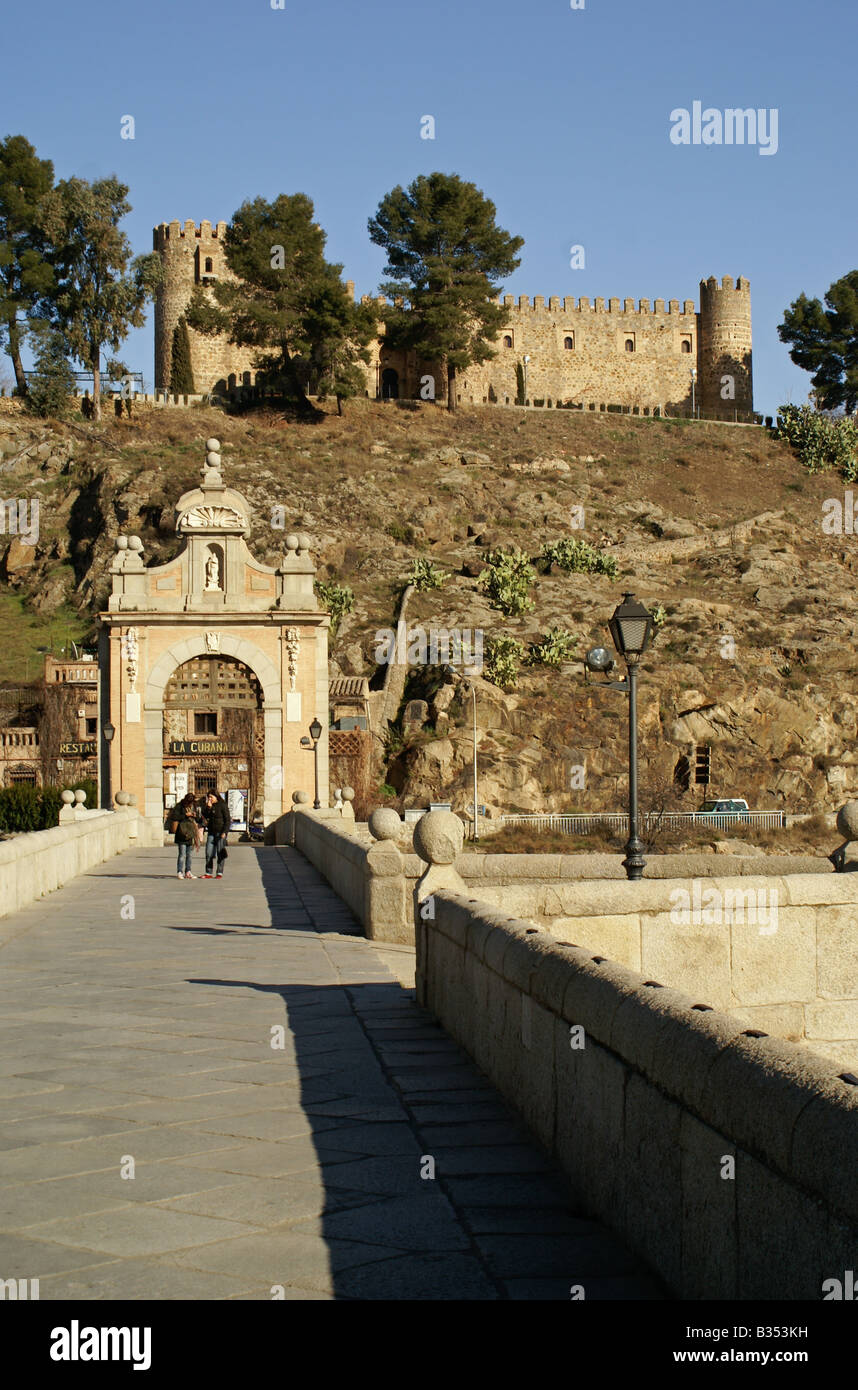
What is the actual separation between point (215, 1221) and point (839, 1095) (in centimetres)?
245

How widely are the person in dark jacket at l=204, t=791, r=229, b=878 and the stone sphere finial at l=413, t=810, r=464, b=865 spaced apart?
11.6m

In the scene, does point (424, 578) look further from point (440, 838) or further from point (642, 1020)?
point (642, 1020)

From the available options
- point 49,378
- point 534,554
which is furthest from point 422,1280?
→ point 49,378

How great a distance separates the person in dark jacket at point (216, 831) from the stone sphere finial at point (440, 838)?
11.6m

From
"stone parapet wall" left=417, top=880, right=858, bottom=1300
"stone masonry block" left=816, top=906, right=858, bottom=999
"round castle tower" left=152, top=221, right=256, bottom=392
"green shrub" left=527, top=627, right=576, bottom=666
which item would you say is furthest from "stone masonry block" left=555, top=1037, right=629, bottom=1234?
"round castle tower" left=152, top=221, right=256, bottom=392

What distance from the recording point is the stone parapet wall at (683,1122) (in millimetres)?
3131

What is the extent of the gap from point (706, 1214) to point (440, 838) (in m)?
5.65

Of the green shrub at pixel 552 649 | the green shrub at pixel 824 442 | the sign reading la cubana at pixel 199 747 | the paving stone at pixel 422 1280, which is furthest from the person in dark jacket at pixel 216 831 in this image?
the green shrub at pixel 824 442

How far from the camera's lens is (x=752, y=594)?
59.5 meters

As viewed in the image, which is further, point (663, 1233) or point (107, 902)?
point (107, 902)

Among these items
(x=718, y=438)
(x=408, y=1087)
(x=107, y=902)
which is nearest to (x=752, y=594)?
(x=718, y=438)

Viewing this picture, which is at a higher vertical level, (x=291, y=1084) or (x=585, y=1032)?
(x=585, y=1032)

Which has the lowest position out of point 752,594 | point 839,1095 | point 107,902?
point 107,902

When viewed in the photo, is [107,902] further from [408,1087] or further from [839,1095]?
[839,1095]
